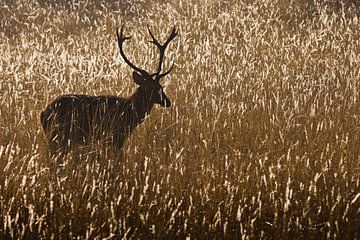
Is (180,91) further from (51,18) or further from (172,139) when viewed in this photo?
(51,18)

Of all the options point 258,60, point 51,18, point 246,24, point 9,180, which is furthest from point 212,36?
point 9,180

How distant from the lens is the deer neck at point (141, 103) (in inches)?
157

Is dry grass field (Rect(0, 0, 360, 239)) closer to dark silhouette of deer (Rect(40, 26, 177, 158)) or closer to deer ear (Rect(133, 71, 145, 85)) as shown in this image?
dark silhouette of deer (Rect(40, 26, 177, 158))

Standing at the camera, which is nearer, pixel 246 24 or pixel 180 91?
pixel 180 91

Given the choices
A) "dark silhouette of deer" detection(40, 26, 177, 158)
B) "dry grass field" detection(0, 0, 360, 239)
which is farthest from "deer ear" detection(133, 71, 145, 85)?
"dry grass field" detection(0, 0, 360, 239)

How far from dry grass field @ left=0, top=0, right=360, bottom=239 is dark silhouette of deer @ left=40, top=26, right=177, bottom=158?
0.10m

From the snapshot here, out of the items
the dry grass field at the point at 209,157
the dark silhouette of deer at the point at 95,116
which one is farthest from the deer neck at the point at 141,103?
the dry grass field at the point at 209,157

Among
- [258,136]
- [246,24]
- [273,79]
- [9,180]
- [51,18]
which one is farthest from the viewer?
[51,18]

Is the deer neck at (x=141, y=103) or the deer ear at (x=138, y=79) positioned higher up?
the deer ear at (x=138, y=79)

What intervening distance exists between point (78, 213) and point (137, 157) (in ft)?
2.96

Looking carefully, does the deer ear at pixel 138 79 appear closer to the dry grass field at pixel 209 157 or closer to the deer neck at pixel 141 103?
the deer neck at pixel 141 103

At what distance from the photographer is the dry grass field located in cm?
253

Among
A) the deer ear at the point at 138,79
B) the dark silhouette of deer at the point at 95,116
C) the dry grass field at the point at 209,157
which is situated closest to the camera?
the dry grass field at the point at 209,157

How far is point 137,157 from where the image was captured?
338 centimetres
